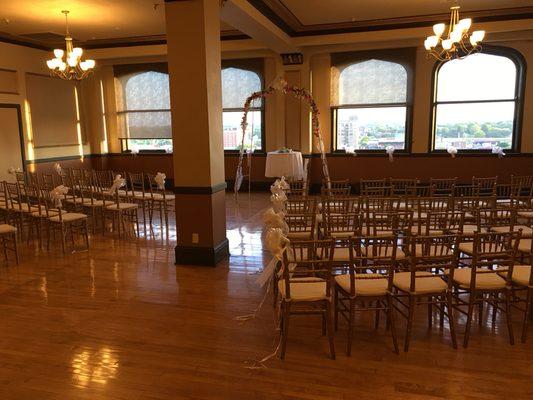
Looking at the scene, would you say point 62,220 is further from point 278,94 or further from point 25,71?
point 278,94

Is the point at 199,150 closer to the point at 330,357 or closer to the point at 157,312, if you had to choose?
the point at 157,312

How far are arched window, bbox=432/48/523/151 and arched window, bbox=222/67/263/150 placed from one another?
4421 mm

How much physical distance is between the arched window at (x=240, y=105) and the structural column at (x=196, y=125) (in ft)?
20.3

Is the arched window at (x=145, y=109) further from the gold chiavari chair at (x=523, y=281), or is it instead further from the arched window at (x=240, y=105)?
the gold chiavari chair at (x=523, y=281)

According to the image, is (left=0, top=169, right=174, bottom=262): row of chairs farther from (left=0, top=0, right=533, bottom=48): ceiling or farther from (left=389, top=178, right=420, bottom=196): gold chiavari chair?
(left=389, top=178, right=420, bottom=196): gold chiavari chair

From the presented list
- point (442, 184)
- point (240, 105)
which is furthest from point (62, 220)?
point (442, 184)

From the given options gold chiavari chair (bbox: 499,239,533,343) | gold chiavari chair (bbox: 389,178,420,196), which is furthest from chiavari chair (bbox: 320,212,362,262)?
gold chiavari chair (bbox: 389,178,420,196)

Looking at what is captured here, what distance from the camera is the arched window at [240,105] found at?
1193 cm

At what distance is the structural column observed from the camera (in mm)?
5371

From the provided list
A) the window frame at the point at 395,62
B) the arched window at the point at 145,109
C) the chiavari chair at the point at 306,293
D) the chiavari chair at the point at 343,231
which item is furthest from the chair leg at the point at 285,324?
the arched window at the point at 145,109

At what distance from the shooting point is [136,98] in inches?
504

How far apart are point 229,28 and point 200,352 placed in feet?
26.6

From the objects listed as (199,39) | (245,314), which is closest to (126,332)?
(245,314)

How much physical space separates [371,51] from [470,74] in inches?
93.4
